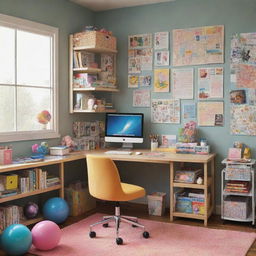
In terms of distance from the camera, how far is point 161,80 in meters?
4.98

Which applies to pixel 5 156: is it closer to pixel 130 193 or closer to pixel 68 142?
pixel 68 142

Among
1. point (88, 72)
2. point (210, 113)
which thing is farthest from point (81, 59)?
point (210, 113)

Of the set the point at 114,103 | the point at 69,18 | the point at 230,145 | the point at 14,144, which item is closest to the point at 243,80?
the point at 230,145

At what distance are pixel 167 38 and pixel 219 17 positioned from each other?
0.68 metres

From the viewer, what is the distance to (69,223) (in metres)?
4.29

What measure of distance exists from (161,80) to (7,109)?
194 centimetres

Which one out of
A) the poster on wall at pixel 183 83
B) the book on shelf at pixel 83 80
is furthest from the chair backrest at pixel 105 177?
the poster on wall at pixel 183 83

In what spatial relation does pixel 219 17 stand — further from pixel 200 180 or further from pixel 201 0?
pixel 200 180

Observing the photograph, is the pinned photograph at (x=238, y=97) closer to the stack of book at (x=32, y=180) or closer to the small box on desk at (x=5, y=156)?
the stack of book at (x=32, y=180)

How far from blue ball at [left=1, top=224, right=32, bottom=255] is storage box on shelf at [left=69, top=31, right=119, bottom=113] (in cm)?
193

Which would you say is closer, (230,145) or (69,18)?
(230,145)

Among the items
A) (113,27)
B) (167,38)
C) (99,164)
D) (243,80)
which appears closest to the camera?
(99,164)

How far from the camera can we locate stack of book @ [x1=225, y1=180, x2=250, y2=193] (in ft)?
13.6

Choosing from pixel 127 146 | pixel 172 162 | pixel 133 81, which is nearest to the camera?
pixel 172 162
